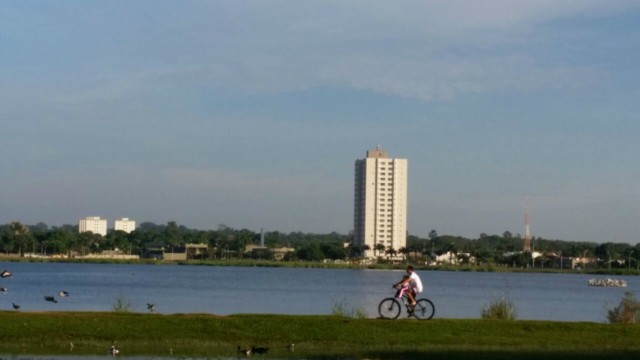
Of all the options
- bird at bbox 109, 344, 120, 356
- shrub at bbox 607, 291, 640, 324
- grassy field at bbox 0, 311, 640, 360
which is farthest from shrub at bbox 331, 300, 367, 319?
bird at bbox 109, 344, 120, 356

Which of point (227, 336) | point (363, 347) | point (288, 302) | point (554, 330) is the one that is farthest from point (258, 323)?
point (288, 302)

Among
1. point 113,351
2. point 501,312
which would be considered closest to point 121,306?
point 113,351

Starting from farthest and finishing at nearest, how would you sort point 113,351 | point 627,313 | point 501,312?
point 627,313, point 501,312, point 113,351

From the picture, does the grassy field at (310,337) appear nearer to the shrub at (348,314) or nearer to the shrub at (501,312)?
the shrub at (348,314)

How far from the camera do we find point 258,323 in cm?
3144

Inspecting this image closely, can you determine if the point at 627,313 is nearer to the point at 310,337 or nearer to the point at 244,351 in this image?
the point at 310,337

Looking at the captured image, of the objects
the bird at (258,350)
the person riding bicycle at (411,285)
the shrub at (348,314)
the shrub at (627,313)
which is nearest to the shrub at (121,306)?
the shrub at (348,314)

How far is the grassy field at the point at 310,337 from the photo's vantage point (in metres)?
29.1

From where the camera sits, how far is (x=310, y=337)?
1202 inches

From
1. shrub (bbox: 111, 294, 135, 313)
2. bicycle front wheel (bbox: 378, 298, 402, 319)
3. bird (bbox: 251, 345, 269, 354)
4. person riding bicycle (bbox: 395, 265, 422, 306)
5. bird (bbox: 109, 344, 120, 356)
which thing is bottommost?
bird (bbox: 109, 344, 120, 356)

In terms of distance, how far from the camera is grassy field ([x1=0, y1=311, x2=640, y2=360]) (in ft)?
95.3

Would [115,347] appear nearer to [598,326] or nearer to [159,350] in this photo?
[159,350]

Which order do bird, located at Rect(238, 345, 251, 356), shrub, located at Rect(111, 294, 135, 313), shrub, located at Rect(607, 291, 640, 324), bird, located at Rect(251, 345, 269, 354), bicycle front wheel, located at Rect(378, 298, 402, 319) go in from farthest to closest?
shrub, located at Rect(607, 291, 640, 324)
shrub, located at Rect(111, 294, 135, 313)
bicycle front wheel, located at Rect(378, 298, 402, 319)
bird, located at Rect(251, 345, 269, 354)
bird, located at Rect(238, 345, 251, 356)

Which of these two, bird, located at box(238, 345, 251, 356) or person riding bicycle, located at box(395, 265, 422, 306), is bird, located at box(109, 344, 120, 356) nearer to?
bird, located at box(238, 345, 251, 356)
